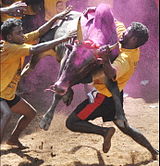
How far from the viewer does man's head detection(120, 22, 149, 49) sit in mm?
4477

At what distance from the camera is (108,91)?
4582 millimetres

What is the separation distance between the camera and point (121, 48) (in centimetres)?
461

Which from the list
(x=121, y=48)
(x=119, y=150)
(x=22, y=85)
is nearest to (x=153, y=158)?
(x=119, y=150)

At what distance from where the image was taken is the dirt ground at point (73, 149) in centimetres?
490

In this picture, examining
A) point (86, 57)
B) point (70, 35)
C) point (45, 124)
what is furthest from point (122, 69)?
point (45, 124)

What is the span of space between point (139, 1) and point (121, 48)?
4.72 metres

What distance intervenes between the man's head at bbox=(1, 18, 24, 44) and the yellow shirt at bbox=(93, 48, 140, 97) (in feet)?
3.05

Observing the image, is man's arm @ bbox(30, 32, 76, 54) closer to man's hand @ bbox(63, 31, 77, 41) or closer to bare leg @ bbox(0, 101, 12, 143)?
man's hand @ bbox(63, 31, 77, 41)

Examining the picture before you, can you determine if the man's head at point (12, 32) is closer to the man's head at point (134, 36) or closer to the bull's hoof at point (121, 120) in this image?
the man's head at point (134, 36)

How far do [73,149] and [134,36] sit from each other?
177 centimetres

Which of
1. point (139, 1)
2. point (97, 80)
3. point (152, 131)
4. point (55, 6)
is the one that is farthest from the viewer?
point (139, 1)

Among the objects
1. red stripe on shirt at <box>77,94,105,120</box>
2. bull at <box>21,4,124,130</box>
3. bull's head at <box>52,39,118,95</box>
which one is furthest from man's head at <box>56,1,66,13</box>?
bull's head at <box>52,39,118,95</box>

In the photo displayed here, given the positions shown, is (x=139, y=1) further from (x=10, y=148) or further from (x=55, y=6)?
(x=10, y=148)

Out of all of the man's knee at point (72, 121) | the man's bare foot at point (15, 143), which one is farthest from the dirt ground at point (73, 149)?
the man's knee at point (72, 121)
